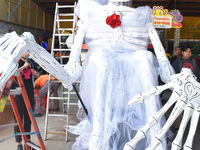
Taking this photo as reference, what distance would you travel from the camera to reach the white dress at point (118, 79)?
66.1 inches

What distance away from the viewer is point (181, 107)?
139 centimetres

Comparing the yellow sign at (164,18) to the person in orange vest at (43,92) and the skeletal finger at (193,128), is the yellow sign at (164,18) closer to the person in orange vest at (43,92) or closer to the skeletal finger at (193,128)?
the person in orange vest at (43,92)

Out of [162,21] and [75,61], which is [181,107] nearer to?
[75,61]

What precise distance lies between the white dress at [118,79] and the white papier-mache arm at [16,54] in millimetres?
390

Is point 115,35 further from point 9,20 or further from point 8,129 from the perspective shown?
point 9,20

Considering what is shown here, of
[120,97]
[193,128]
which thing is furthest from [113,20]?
[193,128]

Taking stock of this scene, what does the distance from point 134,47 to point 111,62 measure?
43cm

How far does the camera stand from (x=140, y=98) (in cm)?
141

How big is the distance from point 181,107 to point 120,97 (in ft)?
1.58

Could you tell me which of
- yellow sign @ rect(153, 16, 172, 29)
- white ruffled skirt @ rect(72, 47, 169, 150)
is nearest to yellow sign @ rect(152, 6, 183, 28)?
yellow sign @ rect(153, 16, 172, 29)

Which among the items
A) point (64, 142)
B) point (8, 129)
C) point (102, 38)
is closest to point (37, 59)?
point (102, 38)

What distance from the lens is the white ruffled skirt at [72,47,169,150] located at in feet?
5.48

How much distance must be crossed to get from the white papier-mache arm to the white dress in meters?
0.39

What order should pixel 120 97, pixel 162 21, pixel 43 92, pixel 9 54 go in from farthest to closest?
pixel 43 92 → pixel 162 21 → pixel 120 97 → pixel 9 54
